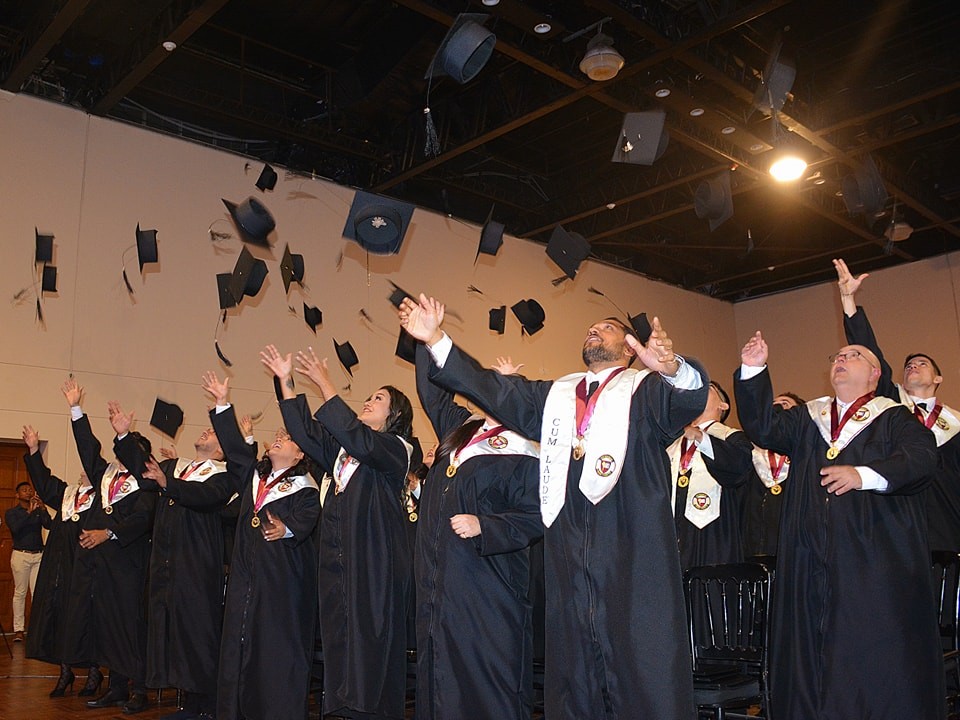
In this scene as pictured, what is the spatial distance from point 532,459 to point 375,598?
113 centimetres

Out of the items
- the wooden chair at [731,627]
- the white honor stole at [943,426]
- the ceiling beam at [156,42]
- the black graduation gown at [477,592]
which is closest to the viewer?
the wooden chair at [731,627]

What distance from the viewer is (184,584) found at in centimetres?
560

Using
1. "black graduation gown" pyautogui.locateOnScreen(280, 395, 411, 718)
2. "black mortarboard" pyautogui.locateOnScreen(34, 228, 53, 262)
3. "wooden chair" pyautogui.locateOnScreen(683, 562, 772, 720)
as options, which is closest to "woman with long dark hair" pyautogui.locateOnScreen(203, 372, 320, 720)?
"black graduation gown" pyautogui.locateOnScreen(280, 395, 411, 718)

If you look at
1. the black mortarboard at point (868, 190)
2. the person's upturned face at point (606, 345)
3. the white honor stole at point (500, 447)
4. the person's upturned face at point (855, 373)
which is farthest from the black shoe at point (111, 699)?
the black mortarboard at point (868, 190)

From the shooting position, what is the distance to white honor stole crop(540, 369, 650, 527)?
313 cm

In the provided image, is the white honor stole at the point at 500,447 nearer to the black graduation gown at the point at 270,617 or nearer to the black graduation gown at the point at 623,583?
the black graduation gown at the point at 623,583

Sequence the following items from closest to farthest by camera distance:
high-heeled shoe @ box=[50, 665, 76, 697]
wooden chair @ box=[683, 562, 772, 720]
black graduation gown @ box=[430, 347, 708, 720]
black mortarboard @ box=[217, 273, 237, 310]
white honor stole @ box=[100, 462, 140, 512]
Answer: black graduation gown @ box=[430, 347, 708, 720] < wooden chair @ box=[683, 562, 772, 720] < high-heeled shoe @ box=[50, 665, 76, 697] < white honor stole @ box=[100, 462, 140, 512] < black mortarboard @ box=[217, 273, 237, 310]

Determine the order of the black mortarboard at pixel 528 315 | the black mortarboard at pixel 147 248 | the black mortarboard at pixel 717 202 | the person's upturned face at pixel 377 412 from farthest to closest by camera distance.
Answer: the black mortarboard at pixel 717 202
the black mortarboard at pixel 147 248
the black mortarboard at pixel 528 315
the person's upturned face at pixel 377 412

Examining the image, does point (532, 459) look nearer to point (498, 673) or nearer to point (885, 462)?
point (498, 673)

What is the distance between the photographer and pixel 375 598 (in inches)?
177

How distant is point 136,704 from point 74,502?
189 cm

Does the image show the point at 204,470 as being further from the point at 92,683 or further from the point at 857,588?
the point at 857,588

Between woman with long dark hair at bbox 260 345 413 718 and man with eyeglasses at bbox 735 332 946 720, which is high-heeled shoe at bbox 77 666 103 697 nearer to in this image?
woman with long dark hair at bbox 260 345 413 718

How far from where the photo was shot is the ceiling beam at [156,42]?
7.46 m
